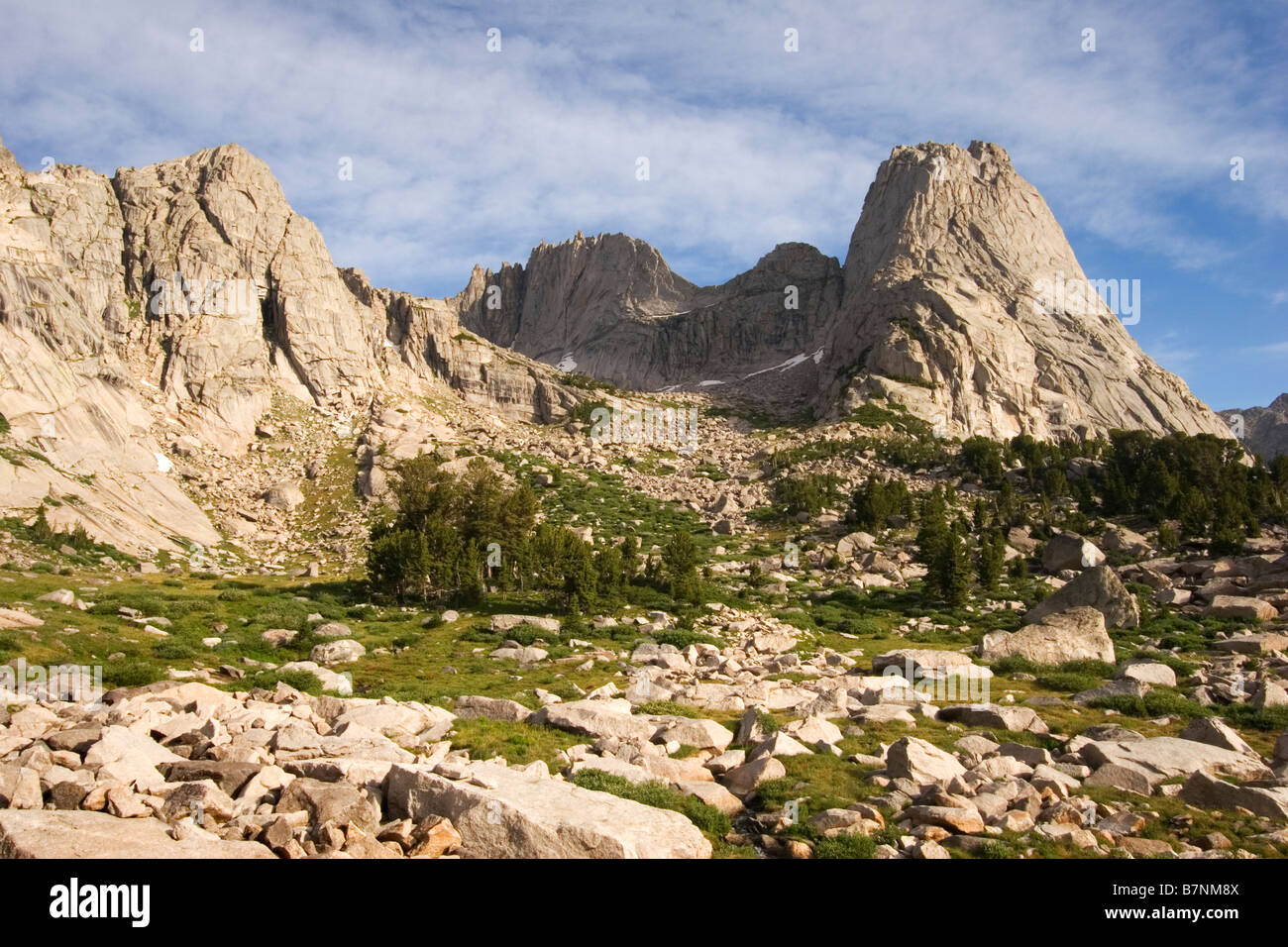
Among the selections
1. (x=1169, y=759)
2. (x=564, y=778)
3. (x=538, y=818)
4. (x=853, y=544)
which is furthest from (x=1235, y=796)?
(x=853, y=544)

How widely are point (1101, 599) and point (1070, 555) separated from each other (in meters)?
16.2

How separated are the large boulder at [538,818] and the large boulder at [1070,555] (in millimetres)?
45818

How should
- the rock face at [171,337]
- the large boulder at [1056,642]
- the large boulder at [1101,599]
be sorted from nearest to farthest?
the large boulder at [1056,642] → the large boulder at [1101,599] → the rock face at [171,337]

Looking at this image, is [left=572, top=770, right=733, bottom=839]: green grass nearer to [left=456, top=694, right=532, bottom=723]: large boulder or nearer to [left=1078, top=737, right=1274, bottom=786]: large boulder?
[left=456, top=694, right=532, bottom=723]: large boulder

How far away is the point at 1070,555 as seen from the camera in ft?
160

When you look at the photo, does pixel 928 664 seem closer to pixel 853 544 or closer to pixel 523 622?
pixel 523 622

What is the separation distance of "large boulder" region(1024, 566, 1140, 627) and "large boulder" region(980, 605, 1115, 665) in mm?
4188

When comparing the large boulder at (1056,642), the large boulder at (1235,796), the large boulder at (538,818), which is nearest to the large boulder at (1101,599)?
the large boulder at (1056,642)

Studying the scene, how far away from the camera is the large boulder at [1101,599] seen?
110ft

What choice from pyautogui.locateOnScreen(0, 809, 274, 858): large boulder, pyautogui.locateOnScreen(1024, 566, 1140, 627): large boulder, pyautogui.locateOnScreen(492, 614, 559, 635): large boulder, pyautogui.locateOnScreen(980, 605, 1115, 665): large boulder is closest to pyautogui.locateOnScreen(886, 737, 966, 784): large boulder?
pyautogui.locateOnScreen(0, 809, 274, 858): large boulder

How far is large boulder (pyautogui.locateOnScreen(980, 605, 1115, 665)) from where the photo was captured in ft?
91.2

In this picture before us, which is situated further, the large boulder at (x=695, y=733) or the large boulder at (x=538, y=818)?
the large boulder at (x=695, y=733)

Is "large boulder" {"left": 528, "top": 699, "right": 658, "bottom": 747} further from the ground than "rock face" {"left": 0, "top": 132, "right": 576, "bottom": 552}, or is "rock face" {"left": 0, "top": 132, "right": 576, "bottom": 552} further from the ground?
"rock face" {"left": 0, "top": 132, "right": 576, "bottom": 552}

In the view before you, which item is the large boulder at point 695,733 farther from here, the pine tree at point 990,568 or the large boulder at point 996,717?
the pine tree at point 990,568
